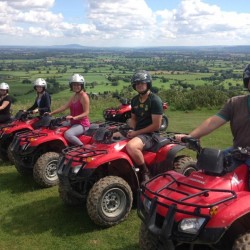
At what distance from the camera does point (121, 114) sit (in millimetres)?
15758

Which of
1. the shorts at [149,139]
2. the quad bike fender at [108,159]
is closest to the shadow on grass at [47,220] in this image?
the quad bike fender at [108,159]

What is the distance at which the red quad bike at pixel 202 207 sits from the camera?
3.67m

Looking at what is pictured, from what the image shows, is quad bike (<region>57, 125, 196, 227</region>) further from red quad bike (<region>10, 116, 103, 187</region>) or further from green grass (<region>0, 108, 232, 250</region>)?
red quad bike (<region>10, 116, 103, 187</region>)

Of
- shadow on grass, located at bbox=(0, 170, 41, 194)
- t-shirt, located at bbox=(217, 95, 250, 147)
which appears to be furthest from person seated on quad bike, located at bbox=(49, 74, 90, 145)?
t-shirt, located at bbox=(217, 95, 250, 147)

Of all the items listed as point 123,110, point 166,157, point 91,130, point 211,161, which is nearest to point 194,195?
point 211,161

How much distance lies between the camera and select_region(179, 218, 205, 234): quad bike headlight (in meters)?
3.70

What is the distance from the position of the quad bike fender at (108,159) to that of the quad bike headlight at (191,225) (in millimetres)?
2512

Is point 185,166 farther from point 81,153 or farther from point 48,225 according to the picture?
point 48,225

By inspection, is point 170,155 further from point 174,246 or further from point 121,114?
point 121,114

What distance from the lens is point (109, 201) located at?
6.01 meters

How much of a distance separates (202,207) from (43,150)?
218 inches

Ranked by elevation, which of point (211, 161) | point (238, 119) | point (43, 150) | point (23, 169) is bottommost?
point (23, 169)

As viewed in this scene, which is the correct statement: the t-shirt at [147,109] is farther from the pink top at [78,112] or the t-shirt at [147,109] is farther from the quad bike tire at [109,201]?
the pink top at [78,112]

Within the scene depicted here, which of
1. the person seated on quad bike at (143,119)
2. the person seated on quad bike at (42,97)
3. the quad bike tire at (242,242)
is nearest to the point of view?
the quad bike tire at (242,242)
